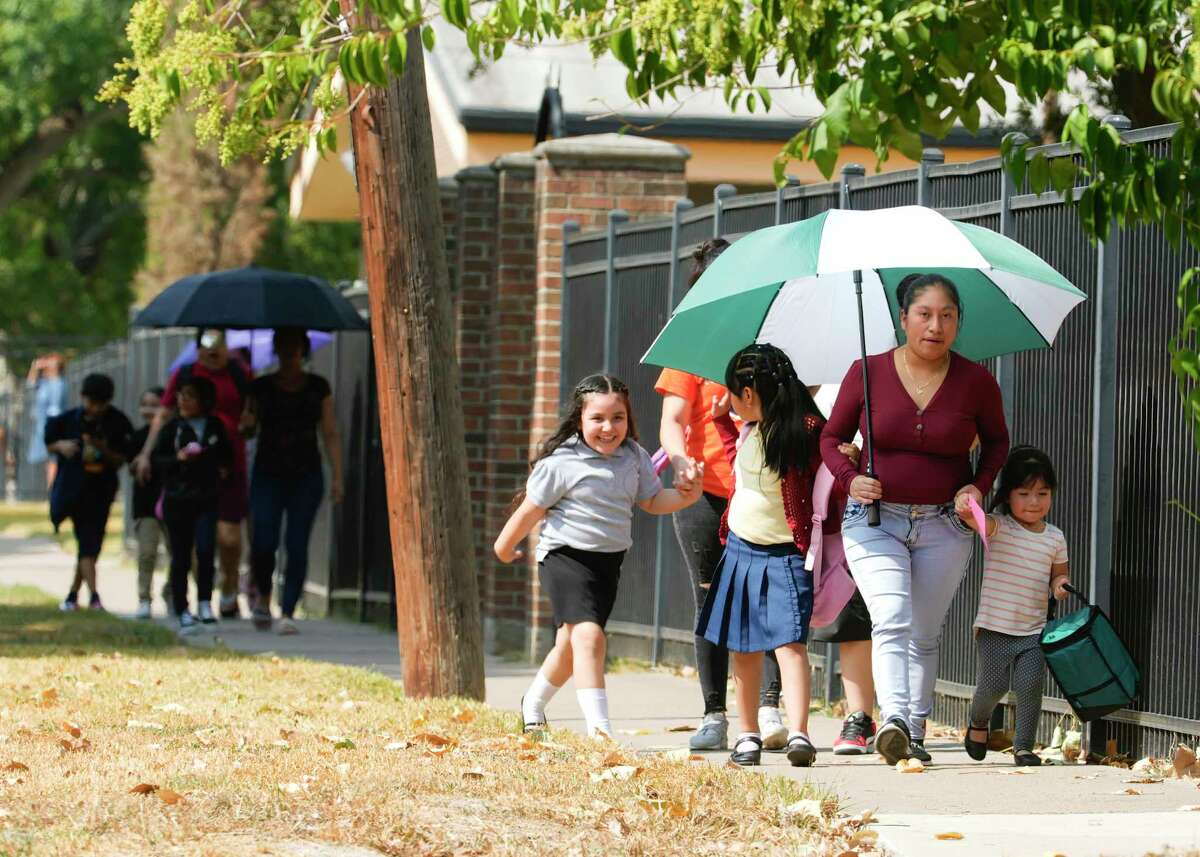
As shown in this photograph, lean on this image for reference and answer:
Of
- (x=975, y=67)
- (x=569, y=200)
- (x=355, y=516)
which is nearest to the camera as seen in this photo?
(x=975, y=67)

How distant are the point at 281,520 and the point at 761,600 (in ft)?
20.6

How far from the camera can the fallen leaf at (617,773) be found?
656cm

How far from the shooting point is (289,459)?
1290 cm

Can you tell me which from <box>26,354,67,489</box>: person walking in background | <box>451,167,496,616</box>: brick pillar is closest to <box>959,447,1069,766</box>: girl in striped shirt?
<box>451,167,496,616</box>: brick pillar

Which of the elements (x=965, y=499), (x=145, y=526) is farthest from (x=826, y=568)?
(x=145, y=526)

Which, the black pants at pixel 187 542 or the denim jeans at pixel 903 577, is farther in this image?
A: the black pants at pixel 187 542

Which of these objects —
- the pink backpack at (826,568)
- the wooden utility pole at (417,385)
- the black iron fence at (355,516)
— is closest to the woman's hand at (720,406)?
the pink backpack at (826,568)

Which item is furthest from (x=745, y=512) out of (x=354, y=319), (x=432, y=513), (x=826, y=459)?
(x=354, y=319)

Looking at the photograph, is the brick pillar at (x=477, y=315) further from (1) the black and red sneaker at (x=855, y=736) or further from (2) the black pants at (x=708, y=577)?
(1) the black and red sneaker at (x=855, y=736)

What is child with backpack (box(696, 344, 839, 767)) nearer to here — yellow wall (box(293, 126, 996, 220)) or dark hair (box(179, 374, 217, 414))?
dark hair (box(179, 374, 217, 414))

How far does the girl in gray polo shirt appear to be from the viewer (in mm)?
7660

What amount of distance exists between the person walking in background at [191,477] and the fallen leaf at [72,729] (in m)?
4.40

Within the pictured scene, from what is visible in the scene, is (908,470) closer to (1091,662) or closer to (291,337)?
(1091,662)

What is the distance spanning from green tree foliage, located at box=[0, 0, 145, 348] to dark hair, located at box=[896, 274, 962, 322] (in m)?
33.2
